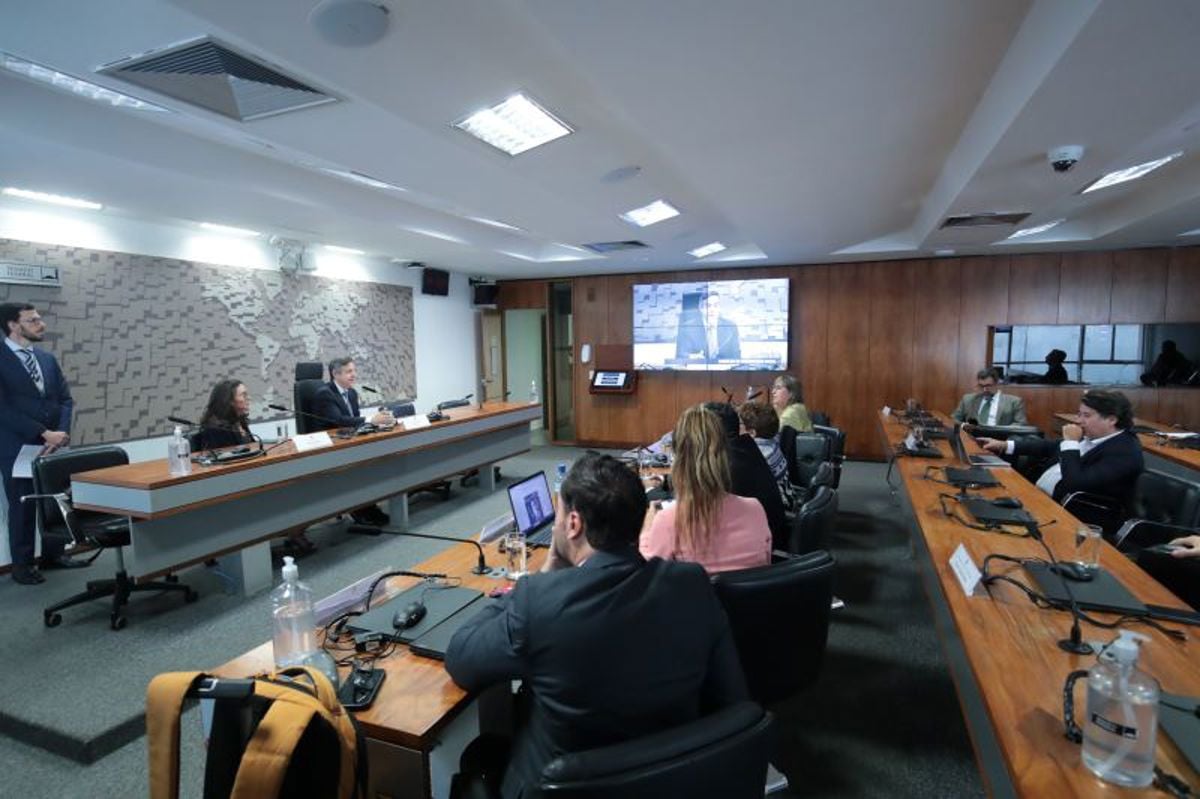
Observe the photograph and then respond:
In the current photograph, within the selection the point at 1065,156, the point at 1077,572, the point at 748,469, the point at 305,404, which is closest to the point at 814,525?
the point at 748,469

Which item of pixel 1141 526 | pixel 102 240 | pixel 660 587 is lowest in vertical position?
pixel 1141 526

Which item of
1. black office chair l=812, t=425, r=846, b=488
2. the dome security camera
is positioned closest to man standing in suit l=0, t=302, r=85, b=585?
black office chair l=812, t=425, r=846, b=488

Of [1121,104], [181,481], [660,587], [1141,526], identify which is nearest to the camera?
[660,587]

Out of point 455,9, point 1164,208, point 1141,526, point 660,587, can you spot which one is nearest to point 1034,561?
point 1141,526

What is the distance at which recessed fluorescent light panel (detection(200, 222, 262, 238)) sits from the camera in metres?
4.85

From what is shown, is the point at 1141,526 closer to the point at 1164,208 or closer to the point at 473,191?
the point at 1164,208

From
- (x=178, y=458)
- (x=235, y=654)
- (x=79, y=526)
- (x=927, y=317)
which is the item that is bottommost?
(x=235, y=654)

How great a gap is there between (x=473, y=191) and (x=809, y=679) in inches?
140

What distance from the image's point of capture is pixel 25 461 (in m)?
3.62

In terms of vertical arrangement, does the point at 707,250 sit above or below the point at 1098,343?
above

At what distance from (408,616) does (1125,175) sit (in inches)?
192

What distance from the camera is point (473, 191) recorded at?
3992 millimetres

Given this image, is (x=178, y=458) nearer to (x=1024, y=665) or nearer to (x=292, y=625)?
(x=292, y=625)

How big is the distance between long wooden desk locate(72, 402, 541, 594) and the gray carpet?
1.14 ft
